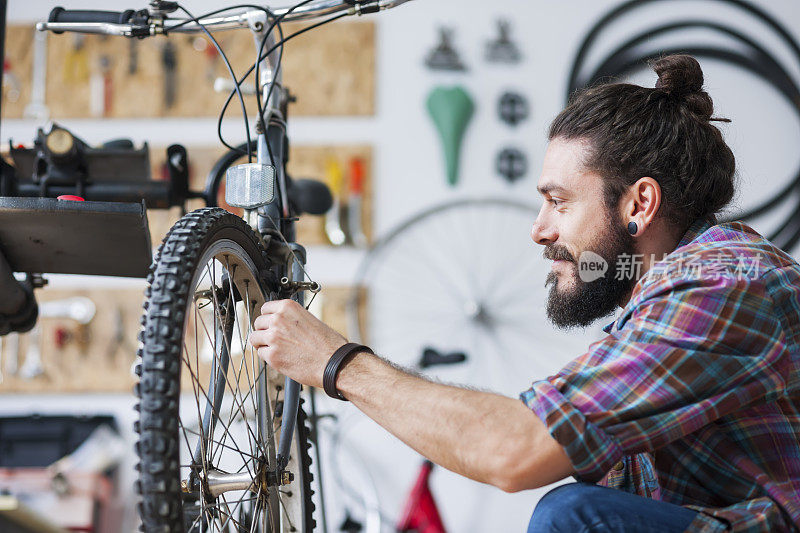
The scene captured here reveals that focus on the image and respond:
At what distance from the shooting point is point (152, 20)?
4.44 feet

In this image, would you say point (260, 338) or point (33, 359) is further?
point (33, 359)

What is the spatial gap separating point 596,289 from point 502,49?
2.01 meters

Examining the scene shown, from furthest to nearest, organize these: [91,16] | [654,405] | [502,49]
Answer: [502,49] → [91,16] → [654,405]

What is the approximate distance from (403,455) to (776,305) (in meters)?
2.13

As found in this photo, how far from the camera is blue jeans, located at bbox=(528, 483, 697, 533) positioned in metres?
0.93

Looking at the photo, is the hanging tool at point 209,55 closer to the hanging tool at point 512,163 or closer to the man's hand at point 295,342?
the hanging tool at point 512,163

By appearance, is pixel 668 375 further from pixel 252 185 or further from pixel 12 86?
pixel 12 86

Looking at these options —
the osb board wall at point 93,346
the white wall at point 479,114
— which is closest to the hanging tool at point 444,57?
the white wall at point 479,114

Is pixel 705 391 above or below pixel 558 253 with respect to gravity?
below

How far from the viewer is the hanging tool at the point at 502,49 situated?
10.2ft

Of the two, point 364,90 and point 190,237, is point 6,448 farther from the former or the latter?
point 190,237

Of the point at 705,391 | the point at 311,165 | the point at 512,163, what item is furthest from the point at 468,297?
the point at 705,391

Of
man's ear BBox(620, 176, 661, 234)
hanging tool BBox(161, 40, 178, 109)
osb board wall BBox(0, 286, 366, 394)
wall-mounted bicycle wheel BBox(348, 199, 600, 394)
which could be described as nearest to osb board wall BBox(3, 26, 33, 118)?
hanging tool BBox(161, 40, 178, 109)

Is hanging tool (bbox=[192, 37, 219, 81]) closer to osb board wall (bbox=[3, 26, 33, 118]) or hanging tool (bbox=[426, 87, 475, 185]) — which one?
osb board wall (bbox=[3, 26, 33, 118])
